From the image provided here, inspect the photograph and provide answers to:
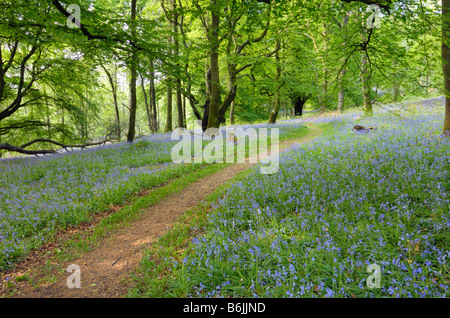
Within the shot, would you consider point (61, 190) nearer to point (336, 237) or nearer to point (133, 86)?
point (336, 237)

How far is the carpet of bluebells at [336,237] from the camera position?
9.33 ft

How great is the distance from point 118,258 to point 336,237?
13.6ft

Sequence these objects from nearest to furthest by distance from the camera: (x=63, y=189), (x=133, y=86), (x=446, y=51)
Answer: (x=446, y=51)
(x=63, y=189)
(x=133, y=86)

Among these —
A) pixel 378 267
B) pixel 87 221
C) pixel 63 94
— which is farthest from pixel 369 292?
pixel 63 94

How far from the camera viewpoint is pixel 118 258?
4.50m

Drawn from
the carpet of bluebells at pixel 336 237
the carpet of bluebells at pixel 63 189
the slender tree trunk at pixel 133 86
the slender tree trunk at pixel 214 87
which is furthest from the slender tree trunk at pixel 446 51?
the slender tree trunk at pixel 214 87

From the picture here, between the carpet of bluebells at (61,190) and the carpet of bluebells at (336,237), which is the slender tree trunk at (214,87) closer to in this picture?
the carpet of bluebells at (61,190)

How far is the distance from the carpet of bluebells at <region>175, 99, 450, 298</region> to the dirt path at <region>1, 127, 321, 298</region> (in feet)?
3.89

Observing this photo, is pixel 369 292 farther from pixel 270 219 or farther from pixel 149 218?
pixel 149 218

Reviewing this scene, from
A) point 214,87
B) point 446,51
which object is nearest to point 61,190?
point 214,87

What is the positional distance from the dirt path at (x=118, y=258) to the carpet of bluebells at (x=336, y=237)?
1185 mm

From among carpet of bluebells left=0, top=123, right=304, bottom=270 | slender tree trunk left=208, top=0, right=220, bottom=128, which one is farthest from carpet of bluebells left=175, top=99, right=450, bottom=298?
slender tree trunk left=208, top=0, right=220, bottom=128

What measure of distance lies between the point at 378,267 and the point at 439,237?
116cm

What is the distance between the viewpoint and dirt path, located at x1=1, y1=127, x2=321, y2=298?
3.66 metres
